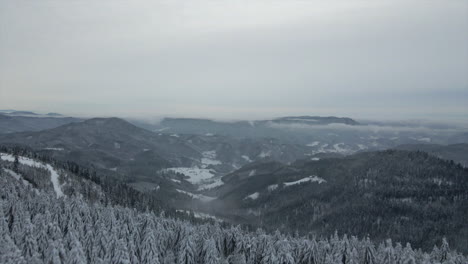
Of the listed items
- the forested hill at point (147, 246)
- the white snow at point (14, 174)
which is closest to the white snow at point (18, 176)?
the white snow at point (14, 174)

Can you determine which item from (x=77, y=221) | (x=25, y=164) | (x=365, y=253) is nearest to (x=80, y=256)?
(x=77, y=221)

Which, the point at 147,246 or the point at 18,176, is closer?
the point at 147,246

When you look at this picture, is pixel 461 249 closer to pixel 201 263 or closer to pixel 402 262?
pixel 402 262

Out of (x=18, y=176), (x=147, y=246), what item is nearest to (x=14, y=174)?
(x=18, y=176)

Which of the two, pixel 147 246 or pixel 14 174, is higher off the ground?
pixel 147 246

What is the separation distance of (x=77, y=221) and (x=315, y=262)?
61155 mm

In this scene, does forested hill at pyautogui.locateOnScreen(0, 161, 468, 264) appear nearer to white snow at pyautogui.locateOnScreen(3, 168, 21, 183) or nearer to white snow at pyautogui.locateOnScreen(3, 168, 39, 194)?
white snow at pyautogui.locateOnScreen(3, 168, 39, 194)

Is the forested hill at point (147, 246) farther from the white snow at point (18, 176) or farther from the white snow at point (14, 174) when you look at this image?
the white snow at point (14, 174)

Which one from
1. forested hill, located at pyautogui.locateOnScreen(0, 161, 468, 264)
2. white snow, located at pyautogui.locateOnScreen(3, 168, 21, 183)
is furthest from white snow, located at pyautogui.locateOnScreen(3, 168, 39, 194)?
forested hill, located at pyautogui.locateOnScreen(0, 161, 468, 264)

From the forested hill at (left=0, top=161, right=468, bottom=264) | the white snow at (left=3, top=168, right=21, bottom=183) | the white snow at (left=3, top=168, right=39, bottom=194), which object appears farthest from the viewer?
the white snow at (left=3, top=168, right=21, bottom=183)

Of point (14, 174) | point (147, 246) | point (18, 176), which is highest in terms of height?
point (147, 246)

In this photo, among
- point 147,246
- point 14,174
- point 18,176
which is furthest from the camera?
point 14,174

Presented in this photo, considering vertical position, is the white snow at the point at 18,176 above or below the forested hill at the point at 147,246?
below

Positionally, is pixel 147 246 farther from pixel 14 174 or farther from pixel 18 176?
pixel 14 174
